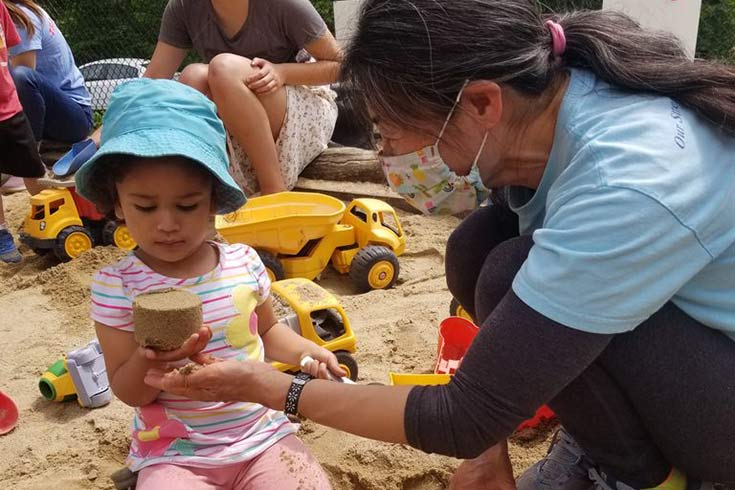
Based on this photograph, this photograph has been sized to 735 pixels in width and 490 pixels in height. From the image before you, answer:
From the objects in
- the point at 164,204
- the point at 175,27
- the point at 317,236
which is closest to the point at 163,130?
the point at 164,204

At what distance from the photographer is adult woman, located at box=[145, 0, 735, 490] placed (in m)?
1.06

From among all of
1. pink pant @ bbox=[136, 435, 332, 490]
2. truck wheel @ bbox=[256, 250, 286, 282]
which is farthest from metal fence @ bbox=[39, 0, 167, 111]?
pink pant @ bbox=[136, 435, 332, 490]

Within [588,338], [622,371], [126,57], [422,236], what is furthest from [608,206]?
[126,57]

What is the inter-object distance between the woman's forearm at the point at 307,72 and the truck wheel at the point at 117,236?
1.01 metres

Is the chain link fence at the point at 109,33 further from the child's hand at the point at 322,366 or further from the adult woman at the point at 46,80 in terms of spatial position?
the child's hand at the point at 322,366

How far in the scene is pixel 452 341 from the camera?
2088 mm

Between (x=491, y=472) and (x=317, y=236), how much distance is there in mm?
1443

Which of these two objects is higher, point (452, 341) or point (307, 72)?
point (307, 72)

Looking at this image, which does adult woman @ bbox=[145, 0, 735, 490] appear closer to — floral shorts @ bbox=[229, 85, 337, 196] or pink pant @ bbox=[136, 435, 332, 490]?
pink pant @ bbox=[136, 435, 332, 490]

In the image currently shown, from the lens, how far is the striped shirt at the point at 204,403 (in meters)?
1.47

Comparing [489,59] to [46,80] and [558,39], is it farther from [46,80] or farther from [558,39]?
[46,80]

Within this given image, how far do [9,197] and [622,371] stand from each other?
4.07 metres

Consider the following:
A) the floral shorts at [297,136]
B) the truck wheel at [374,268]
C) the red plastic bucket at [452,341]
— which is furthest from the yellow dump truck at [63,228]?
the red plastic bucket at [452,341]

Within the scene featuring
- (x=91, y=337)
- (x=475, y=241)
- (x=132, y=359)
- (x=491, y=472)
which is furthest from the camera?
(x=91, y=337)
